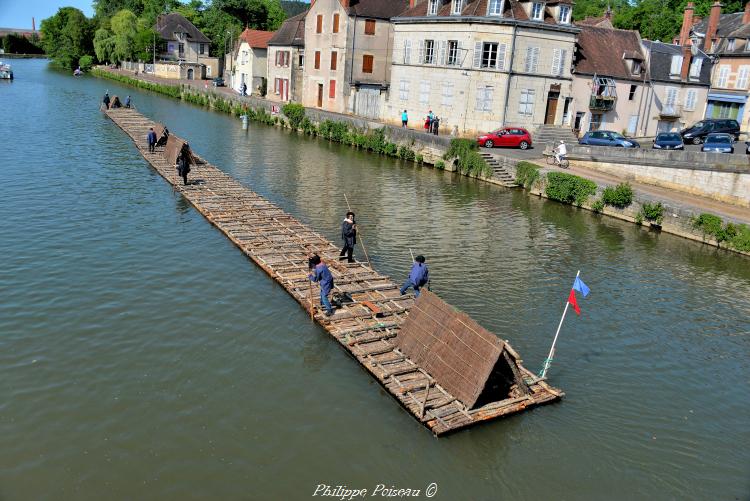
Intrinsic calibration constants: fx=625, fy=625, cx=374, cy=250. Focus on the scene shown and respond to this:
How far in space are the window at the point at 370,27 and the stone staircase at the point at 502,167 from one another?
2260 centimetres

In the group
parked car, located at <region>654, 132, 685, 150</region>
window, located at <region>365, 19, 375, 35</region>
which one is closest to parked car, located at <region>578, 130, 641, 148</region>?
parked car, located at <region>654, 132, 685, 150</region>

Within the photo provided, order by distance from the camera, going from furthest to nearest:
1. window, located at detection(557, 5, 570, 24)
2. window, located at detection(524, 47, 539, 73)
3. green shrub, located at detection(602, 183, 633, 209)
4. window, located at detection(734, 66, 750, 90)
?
1. window, located at detection(734, 66, 750, 90)
2. window, located at detection(557, 5, 570, 24)
3. window, located at detection(524, 47, 539, 73)
4. green shrub, located at detection(602, 183, 633, 209)

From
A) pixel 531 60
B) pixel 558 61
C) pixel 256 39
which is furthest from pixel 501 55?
pixel 256 39

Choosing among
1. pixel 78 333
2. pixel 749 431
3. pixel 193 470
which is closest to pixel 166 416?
pixel 193 470

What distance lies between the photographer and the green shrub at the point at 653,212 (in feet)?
99.0

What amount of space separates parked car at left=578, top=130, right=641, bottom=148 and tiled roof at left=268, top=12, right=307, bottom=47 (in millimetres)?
→ 34046

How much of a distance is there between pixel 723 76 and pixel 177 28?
86.1 metres

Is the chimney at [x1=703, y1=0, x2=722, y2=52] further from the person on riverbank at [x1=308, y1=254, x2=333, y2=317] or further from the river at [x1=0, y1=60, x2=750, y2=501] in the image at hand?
the person on riverbank at [x1=308, y1=254, x2=333, y2=317]

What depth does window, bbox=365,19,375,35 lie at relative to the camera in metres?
56.0

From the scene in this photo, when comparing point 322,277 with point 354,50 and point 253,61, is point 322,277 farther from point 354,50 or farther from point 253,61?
point 253,61

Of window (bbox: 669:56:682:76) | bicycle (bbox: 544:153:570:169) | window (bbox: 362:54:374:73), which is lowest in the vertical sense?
bicycle (bbox: 544:153:570:169)

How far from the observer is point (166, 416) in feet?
42.4

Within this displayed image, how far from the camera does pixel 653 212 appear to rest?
99.6 ft

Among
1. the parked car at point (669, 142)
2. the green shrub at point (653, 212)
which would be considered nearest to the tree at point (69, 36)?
the parked car at point (669, 142)
